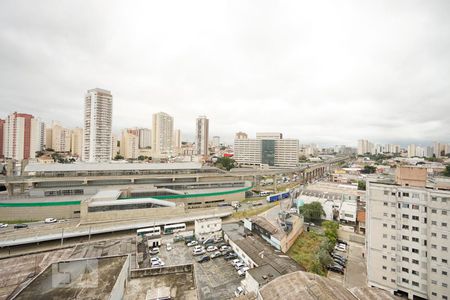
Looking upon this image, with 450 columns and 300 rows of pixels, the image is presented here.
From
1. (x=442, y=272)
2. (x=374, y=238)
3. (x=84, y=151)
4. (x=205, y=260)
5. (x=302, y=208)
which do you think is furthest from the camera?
(x=84, y=151)

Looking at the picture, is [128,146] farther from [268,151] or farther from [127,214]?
[127,214]

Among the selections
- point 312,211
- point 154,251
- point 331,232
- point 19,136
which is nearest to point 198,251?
point 154,251

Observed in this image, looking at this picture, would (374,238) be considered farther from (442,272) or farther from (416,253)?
(442,272)

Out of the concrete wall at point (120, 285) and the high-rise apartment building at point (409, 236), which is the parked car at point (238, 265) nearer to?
the high-rise apartment building at point (409, 236)

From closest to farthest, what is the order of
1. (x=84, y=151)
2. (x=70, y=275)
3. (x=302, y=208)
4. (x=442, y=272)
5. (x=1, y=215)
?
(x=70, y=275), (x=442, y=272), (x=1, y=215), (x=302, y=208), (x=84, y=151)

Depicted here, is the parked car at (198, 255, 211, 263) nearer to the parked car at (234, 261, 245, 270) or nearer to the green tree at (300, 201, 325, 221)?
the parked car at (234, 261, 245, 270)

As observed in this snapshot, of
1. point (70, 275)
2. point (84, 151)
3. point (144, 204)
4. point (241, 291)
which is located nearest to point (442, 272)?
point (241, 291)
